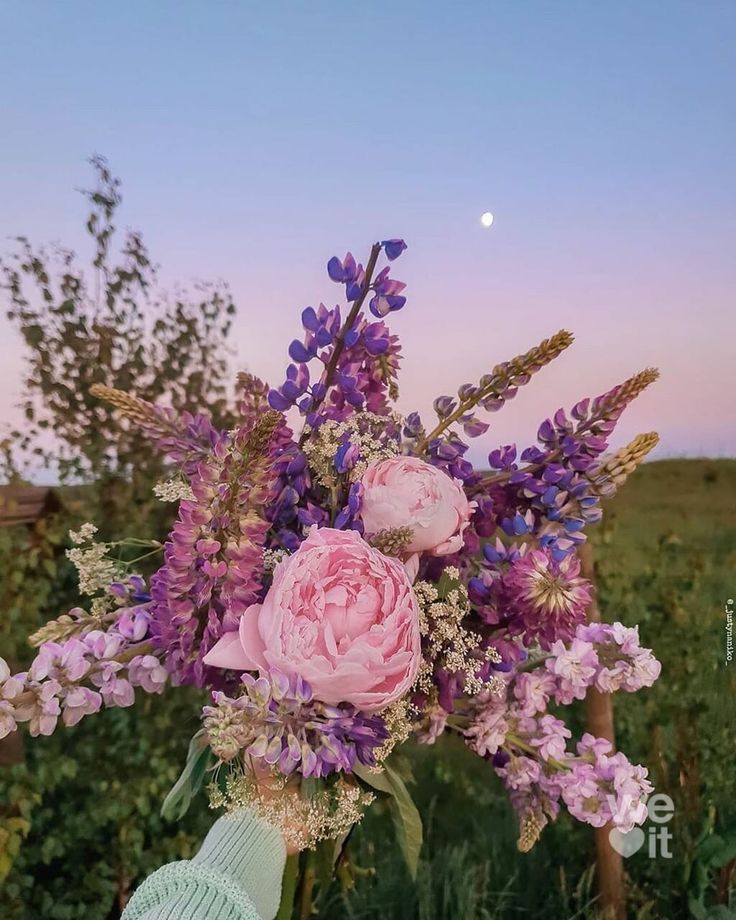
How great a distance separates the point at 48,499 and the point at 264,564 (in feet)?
3.22

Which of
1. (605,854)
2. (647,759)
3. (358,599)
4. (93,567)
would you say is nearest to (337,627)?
(358,599)

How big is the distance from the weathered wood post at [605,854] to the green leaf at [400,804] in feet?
2.72

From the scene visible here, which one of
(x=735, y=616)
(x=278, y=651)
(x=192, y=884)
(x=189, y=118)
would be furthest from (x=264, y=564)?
(x=735, y=616)

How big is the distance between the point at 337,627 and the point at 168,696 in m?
1.08

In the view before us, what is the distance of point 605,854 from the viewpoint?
139 centimetres

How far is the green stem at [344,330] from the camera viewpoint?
0.54 m


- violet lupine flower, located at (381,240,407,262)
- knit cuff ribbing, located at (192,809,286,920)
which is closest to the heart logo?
knit cuff ribbing, located at (192,809,286,920)

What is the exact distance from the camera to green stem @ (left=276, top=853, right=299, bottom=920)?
0.59 metres

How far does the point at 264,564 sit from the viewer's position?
52 cm

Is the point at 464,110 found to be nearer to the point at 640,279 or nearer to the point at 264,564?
the point at 640,279

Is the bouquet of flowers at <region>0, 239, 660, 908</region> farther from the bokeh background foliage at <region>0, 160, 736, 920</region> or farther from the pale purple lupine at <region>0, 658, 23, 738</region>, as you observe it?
the bokeh background foliage at <region>0, 160, 736, 920</region>

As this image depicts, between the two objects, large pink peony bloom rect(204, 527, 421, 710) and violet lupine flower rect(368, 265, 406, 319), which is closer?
large pink peony bloom rect(204, 527, 421, 710)

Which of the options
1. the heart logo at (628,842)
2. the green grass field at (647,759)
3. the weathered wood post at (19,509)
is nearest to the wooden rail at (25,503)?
the weathered wood post at (19,509)

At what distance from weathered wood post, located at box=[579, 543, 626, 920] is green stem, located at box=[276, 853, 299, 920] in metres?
0.88
